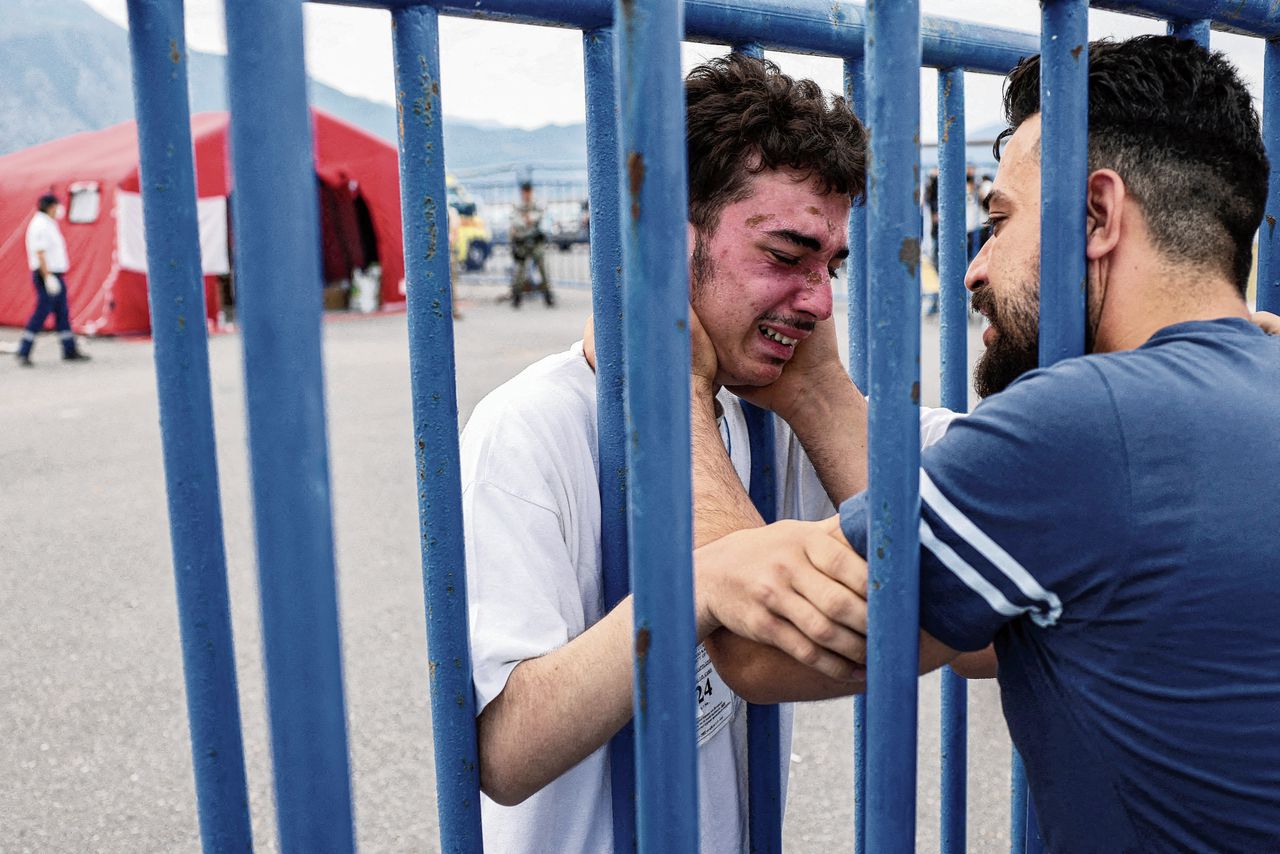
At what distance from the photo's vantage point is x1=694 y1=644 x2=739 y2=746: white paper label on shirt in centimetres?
171

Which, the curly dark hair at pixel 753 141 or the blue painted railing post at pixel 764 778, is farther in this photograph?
the curly dark hair at pixel 753 141

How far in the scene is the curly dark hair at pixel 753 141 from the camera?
75.2 inches

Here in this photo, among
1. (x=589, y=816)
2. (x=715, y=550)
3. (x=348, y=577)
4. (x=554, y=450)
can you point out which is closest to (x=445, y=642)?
(x=715, y=550)

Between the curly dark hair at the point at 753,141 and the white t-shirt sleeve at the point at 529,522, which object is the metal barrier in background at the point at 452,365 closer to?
the white t-shirt sleeve at the point at 529,522

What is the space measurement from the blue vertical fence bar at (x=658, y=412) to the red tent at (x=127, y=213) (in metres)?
13.5

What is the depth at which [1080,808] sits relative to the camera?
1.11 metres

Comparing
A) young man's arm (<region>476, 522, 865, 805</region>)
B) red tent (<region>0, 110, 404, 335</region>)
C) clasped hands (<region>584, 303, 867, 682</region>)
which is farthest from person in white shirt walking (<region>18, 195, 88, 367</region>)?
clasped hands (<region>584, 303, 867, 682</region>)

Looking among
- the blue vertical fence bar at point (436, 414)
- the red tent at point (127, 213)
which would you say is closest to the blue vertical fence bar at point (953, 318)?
the blue vertical fence bar at point (436, 414)

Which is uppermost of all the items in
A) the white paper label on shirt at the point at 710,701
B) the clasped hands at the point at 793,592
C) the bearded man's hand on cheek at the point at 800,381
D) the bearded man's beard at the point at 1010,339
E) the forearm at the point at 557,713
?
the bearded man's beard at the point at 1010,339

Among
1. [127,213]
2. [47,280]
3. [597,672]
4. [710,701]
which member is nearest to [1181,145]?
[597,672]

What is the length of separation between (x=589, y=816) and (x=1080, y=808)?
742 millimetres

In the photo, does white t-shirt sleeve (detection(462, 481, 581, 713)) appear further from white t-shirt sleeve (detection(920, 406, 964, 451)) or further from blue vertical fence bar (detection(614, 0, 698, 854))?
white t-shirt sleeve (detection(920, 406, 964, 451))

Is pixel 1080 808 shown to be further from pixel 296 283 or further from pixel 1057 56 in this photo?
pixel 296 283

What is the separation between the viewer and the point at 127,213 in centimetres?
1466
